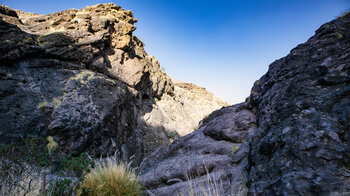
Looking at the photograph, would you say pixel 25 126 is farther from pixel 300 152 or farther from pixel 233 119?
pixel 300 152

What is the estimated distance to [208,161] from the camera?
3312 millimetres

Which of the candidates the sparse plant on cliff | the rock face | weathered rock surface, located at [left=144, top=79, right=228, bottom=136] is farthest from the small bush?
weathered rock surface, located at [left=144, top=79, right=228, bottom=136]

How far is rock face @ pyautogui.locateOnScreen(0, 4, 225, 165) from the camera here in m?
6.76

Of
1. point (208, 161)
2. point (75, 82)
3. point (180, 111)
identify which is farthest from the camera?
point (180, 111)

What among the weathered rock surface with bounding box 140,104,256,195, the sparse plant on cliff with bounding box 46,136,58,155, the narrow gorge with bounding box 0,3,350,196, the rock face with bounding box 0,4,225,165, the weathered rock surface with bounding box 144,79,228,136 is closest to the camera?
the narrow gorge with bounding box 0,3,350,196

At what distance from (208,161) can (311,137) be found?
1979 millimetres

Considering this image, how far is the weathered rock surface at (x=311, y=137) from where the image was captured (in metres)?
1.39

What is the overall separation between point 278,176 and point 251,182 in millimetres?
393

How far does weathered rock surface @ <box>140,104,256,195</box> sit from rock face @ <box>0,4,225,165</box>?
7.79 feet

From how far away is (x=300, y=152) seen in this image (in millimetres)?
1604

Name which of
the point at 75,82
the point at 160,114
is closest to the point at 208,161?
the point at 75,82

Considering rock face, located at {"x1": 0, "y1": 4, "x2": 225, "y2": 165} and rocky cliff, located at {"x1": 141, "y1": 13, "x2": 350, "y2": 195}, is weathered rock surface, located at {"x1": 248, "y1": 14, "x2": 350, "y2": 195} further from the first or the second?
rock face, located at {"x1": 0, "y1": 4, "x2": 225, "y2": 165}

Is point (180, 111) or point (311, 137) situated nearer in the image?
point (311, 137)

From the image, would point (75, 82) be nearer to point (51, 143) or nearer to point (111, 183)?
point (51, 143)
